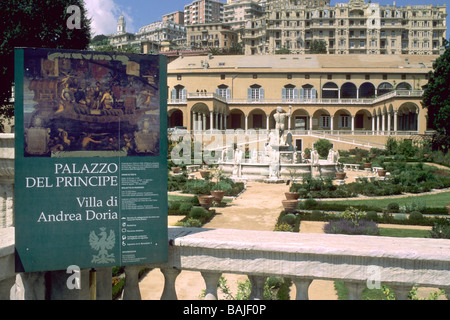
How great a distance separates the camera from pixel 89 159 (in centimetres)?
269

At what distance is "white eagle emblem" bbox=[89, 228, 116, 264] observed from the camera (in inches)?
105

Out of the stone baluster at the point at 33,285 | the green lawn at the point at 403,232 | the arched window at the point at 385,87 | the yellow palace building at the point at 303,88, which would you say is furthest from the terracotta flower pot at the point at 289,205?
the arched window at the point at 385,87

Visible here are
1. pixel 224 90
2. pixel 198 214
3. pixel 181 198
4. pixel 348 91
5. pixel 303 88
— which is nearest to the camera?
pixel 198 214

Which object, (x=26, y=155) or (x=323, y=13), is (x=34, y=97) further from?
(x=323, y=13)

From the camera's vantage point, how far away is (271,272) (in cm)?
274

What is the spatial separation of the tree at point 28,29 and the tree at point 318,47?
230 feet

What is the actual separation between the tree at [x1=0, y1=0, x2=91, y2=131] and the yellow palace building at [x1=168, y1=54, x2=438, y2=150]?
29505mm

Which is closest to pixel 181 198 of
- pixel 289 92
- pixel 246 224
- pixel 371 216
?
pixel 246 224

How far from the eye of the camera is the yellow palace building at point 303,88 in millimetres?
54469

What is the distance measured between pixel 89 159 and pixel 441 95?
4178 cm

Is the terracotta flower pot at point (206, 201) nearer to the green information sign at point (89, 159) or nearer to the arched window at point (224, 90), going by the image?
the green information sign at point (89, 159)

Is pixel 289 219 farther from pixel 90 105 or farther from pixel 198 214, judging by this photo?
pixel 90 105
